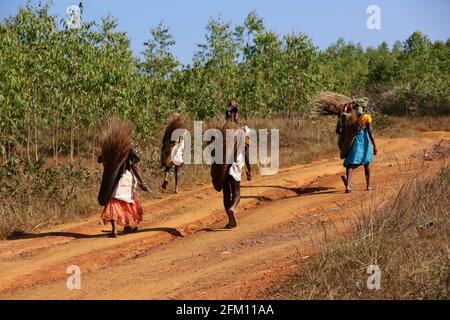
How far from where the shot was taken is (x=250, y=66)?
27.7 meters

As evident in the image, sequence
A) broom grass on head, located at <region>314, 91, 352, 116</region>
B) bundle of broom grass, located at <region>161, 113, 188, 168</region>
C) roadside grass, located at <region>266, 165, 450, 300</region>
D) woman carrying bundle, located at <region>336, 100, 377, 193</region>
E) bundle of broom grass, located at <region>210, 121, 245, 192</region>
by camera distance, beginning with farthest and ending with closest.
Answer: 1. bundle of broom grass, located at <region>161, 113, 188, 168</region>
2. broom grass on head, located at <region>314, 91, 352, 116</region>
3. woman carrying bundle, located at <region>336, 100, 377, 193</region>
4. bundle of broom grass, located at <region>210, 121, 245, 192</region>
5. roadside grass, located at <region>266, 165, 450, 300</region>

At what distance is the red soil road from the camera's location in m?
6.75

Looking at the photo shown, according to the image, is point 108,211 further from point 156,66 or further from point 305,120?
point 305,120

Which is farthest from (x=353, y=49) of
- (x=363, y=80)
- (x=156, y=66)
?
(x=156, y=66)

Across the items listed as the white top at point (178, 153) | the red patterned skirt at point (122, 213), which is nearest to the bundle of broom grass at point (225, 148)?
the red patterned skirt at point (122, 213)

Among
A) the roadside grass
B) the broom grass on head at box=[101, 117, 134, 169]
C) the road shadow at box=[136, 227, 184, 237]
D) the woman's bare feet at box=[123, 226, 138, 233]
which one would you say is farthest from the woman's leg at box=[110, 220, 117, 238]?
the roadside grass

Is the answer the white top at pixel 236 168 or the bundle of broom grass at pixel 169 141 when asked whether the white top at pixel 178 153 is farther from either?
the white top at pixel 236 168

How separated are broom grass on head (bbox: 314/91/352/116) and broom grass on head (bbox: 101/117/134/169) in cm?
449

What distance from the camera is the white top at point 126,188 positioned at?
962 cm

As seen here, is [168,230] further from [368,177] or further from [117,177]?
[368,177]

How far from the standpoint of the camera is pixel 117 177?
9.63 metres

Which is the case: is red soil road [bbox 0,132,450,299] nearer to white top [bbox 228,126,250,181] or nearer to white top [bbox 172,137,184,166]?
white top [bbox 172,137,184,166]

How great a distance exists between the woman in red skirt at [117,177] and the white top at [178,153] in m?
3.71

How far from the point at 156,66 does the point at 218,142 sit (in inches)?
702
